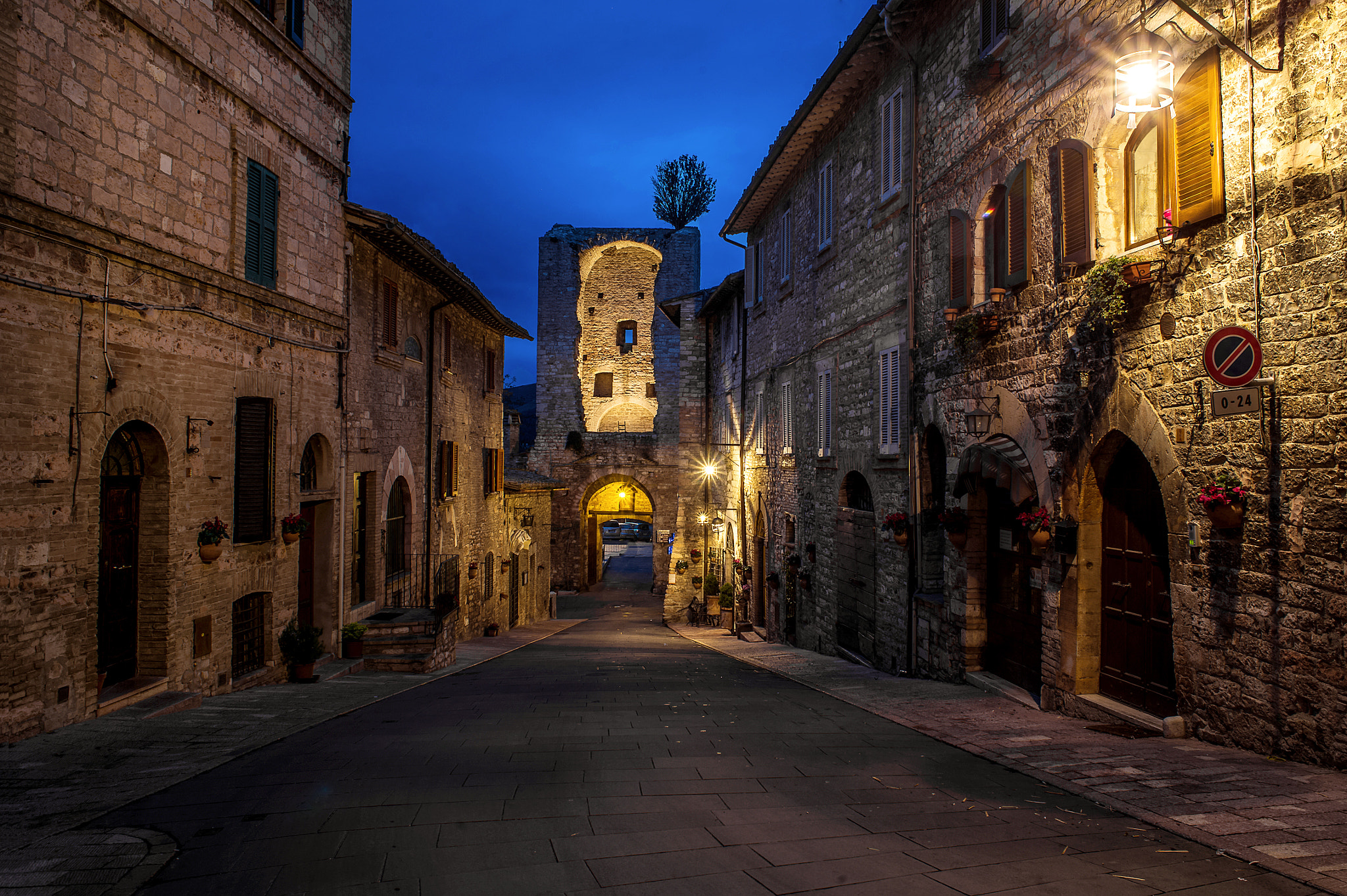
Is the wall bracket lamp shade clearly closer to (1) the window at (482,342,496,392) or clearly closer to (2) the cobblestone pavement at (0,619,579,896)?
(2) the cobblestone pavement at (0,619,579,896)

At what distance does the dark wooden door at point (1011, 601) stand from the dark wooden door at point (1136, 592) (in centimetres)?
97

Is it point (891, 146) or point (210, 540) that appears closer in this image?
point (210, 540)

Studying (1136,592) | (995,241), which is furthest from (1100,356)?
(995,241)

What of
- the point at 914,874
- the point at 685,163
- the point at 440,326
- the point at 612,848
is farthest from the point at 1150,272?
the point at 685,163

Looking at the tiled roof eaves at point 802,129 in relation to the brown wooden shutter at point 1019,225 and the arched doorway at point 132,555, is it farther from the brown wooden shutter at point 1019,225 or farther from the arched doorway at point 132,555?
the arched doorway at point 132,555

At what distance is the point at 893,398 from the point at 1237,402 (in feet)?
19.1

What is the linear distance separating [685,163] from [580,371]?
44.7ft

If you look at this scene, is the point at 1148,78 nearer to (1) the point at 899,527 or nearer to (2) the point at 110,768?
(1) the point at 899,527

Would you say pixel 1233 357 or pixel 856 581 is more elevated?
pixel 1233 357

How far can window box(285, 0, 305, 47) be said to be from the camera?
10.3 m

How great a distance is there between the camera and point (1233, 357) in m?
5.20

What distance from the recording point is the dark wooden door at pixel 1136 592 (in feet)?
20.7

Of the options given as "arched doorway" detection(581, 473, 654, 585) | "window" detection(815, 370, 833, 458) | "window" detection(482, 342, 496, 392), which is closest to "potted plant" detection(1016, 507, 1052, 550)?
"window" detection(815, 370, 833, 458)

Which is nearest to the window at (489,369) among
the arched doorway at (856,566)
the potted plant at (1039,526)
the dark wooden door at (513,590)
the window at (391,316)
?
the dark wooden door at (513,590)
